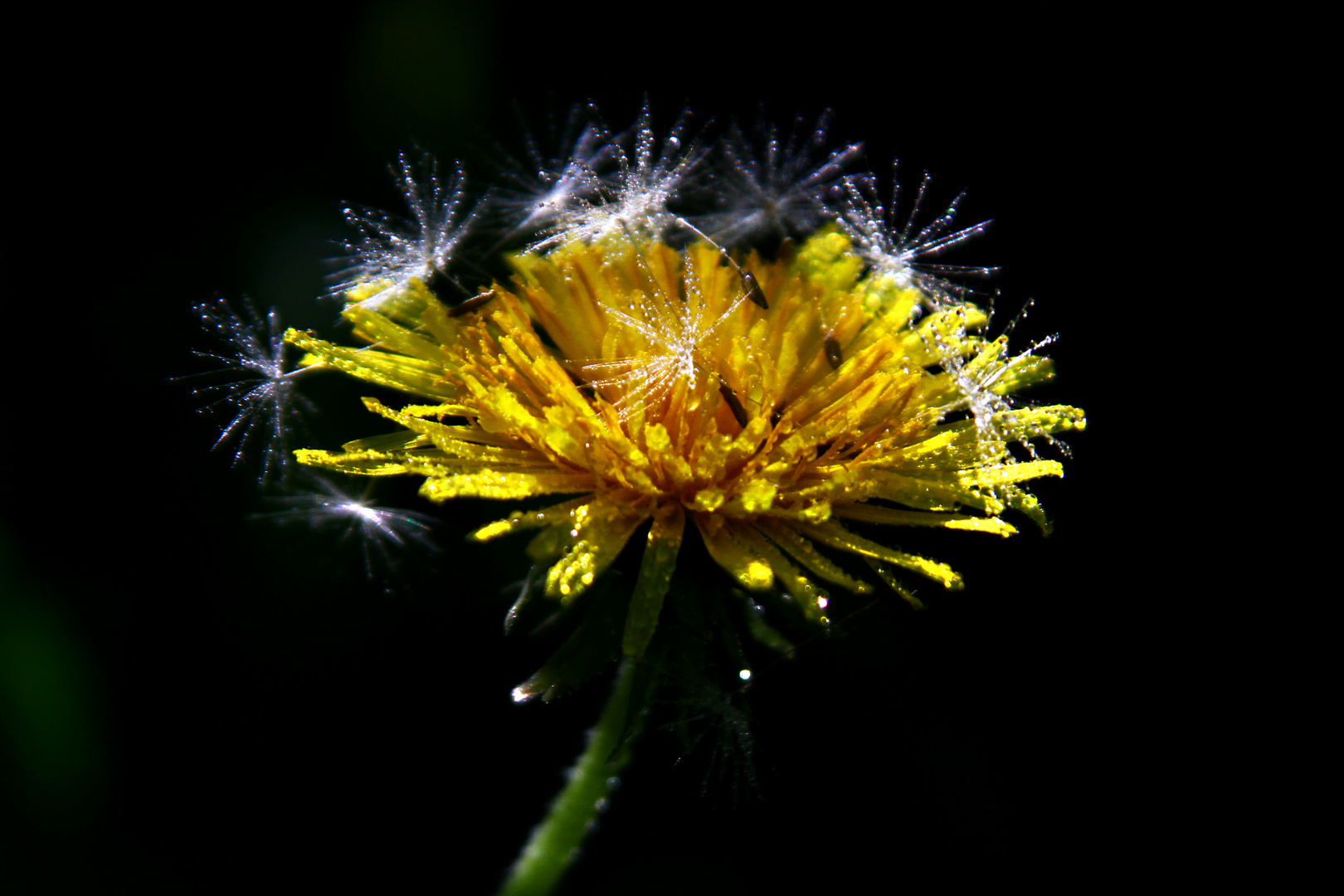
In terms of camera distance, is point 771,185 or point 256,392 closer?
point 256,392

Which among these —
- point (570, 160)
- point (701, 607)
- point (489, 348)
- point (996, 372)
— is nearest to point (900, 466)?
point (996, 372)

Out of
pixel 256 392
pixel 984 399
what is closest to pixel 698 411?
pixel 984 399

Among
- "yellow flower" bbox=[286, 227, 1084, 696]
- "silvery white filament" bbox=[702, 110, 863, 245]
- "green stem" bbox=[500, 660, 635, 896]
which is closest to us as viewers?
"yellow flower" bbox=[286, 227, 1084, 696]

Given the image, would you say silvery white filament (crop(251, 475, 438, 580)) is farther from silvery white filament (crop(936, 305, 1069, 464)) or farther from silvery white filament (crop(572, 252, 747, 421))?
silvery white filament (crop(936, 305, 1069, 464))

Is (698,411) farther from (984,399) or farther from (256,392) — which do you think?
(256,392)

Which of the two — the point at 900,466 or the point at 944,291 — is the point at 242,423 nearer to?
the point at 900,466

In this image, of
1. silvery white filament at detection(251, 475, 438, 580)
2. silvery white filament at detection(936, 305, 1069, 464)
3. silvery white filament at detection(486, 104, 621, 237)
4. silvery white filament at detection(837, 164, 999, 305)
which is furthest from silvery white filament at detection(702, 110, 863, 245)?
silvery white filament at detection(251, 475, 438, 580)
